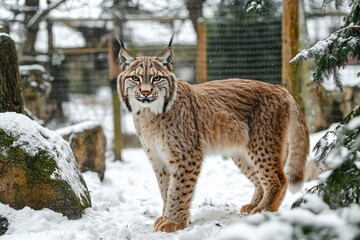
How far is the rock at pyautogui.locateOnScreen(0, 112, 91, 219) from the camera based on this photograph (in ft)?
12.9

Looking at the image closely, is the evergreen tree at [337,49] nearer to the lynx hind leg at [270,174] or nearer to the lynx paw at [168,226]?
the lynx hind leg at [270,174]

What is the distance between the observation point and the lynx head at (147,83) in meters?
4.10

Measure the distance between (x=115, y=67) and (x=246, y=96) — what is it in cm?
363

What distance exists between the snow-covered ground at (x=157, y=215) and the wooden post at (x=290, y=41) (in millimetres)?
1285

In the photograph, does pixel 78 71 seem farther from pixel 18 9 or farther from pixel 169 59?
pixel 169 59

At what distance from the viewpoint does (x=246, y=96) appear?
4762mm

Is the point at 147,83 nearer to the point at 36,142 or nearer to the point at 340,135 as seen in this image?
the point at 36,142

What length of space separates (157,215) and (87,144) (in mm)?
1876

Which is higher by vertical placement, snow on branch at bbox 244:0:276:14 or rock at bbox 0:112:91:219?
snow on branch at bbox 244:0:276:14

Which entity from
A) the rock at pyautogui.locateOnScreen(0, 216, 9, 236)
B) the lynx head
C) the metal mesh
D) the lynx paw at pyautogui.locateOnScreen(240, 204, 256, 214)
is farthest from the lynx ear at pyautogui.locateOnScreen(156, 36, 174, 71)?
the metal mesh

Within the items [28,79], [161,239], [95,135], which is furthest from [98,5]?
[161,239]

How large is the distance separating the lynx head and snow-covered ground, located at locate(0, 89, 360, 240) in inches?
39.4

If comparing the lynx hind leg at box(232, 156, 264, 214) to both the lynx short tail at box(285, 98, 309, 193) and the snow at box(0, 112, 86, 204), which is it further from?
the snow at box(0, 112, 86, 204)

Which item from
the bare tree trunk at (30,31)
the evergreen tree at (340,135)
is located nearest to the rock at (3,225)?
the evergreen tree at (340,135)
